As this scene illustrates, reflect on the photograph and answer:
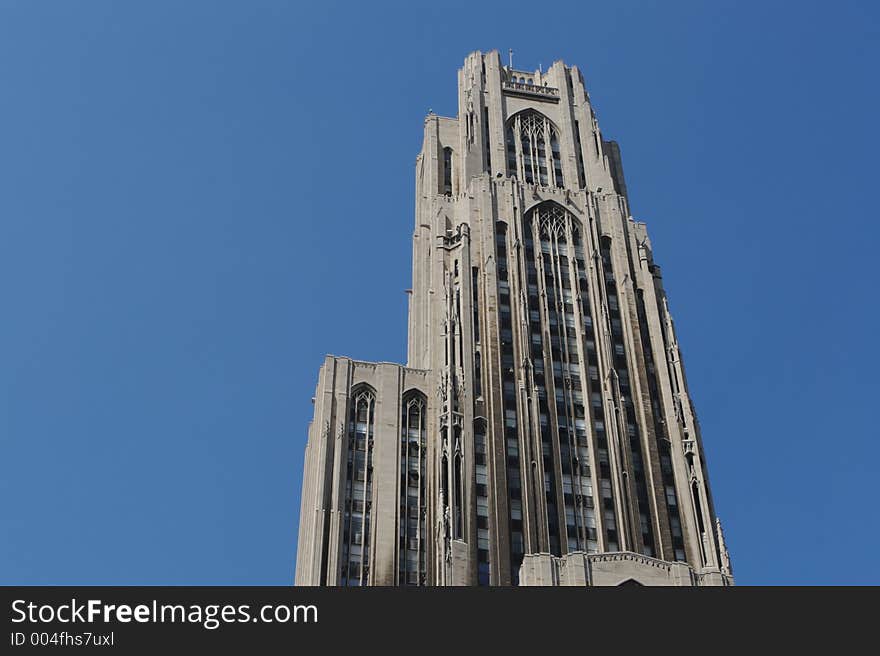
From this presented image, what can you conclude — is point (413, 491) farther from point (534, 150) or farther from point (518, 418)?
point (534, 150)

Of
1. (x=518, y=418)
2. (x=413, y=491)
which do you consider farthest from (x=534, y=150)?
Answer: (x=413, y=491)

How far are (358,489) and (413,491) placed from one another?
523 cm

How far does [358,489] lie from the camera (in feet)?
335

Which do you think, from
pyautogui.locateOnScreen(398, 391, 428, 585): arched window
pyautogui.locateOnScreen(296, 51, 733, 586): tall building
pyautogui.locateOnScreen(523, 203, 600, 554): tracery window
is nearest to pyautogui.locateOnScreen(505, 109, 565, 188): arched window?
pyautogui.locateOnScreen(296, 51, 733, 586): tall building

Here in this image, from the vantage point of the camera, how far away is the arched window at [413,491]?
3821 inches

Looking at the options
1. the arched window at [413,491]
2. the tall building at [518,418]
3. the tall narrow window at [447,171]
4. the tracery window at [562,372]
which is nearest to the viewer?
the tall building at [518,418]

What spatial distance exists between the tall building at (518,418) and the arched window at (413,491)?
5.4 inches

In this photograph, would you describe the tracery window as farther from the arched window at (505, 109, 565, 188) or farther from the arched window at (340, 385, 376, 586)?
the arched window at (340, 385, 376, 586)

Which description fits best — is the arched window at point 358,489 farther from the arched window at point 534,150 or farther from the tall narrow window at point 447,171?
the arched window at point 534,150

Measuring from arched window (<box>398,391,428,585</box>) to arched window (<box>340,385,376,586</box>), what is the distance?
3.12 metres

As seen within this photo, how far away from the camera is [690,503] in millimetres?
99000

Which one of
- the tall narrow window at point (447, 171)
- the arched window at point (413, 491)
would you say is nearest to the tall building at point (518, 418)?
the arched window at point (413, 491)
